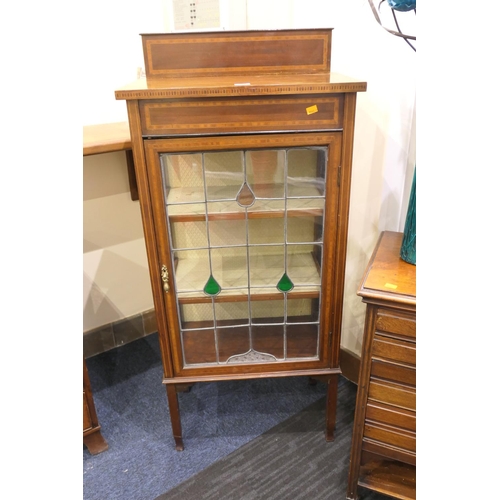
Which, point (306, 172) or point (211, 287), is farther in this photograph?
point (211, 287)

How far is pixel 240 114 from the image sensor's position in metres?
1.03

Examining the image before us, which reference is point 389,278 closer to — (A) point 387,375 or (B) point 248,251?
(A) point 387,375

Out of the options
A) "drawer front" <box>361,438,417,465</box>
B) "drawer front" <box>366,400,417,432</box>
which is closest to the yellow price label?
"drawer front" <box>366,400,417,432</box>

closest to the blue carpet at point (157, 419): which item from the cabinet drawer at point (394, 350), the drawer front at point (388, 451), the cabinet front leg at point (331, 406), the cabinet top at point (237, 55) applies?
the cabinet front leg at point (331, 406)

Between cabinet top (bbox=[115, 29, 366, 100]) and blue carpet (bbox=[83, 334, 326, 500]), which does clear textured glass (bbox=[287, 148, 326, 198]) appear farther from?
blue carpet (bbox=[83, 334, 326, 500])

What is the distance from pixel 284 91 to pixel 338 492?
48.2 inches

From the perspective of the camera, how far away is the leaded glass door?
3.72ft

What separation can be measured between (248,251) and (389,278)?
17.1 inches

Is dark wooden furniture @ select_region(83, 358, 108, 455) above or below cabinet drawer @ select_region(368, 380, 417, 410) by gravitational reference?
below

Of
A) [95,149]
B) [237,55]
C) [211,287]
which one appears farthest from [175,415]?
[237,55]

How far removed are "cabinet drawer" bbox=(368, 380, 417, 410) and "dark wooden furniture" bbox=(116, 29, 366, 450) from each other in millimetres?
237

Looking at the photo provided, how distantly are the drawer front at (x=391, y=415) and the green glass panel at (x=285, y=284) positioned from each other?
1.34 ft

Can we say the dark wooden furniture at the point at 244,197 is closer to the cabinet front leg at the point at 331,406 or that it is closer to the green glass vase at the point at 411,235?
the cabinet front leg at the point at 331,406

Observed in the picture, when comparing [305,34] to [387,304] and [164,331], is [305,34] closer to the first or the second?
[387,304]
